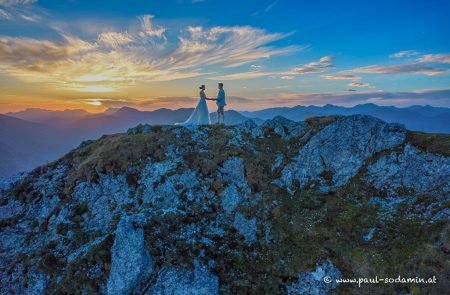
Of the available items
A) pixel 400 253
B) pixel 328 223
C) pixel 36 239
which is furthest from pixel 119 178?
pixel 400 253

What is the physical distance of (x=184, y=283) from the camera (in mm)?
20797

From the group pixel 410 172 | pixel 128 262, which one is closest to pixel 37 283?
pixel 128 262

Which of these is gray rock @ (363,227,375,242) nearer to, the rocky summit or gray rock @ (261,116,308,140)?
the rocky summit

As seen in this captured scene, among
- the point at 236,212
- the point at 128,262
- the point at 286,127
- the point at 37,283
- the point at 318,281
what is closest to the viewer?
the point at 318,281

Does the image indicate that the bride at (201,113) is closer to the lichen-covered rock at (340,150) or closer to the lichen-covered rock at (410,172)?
the lichen-covered rock at (340,150)

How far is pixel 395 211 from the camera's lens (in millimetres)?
24500

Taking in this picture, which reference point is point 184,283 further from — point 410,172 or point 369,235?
point 410,172

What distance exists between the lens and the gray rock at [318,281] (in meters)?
20.8

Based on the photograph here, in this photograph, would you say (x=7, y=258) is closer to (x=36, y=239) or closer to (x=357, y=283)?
(x=36, y=239)

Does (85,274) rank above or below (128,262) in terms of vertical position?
below

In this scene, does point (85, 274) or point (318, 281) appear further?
point (85, 274)

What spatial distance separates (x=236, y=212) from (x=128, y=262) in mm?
10628

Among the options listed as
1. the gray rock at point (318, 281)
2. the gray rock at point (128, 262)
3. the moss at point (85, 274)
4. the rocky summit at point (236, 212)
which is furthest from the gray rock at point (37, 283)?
the gray rock at point (318, 281)

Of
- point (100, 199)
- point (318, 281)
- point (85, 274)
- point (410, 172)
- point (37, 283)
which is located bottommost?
point (37, 283)
